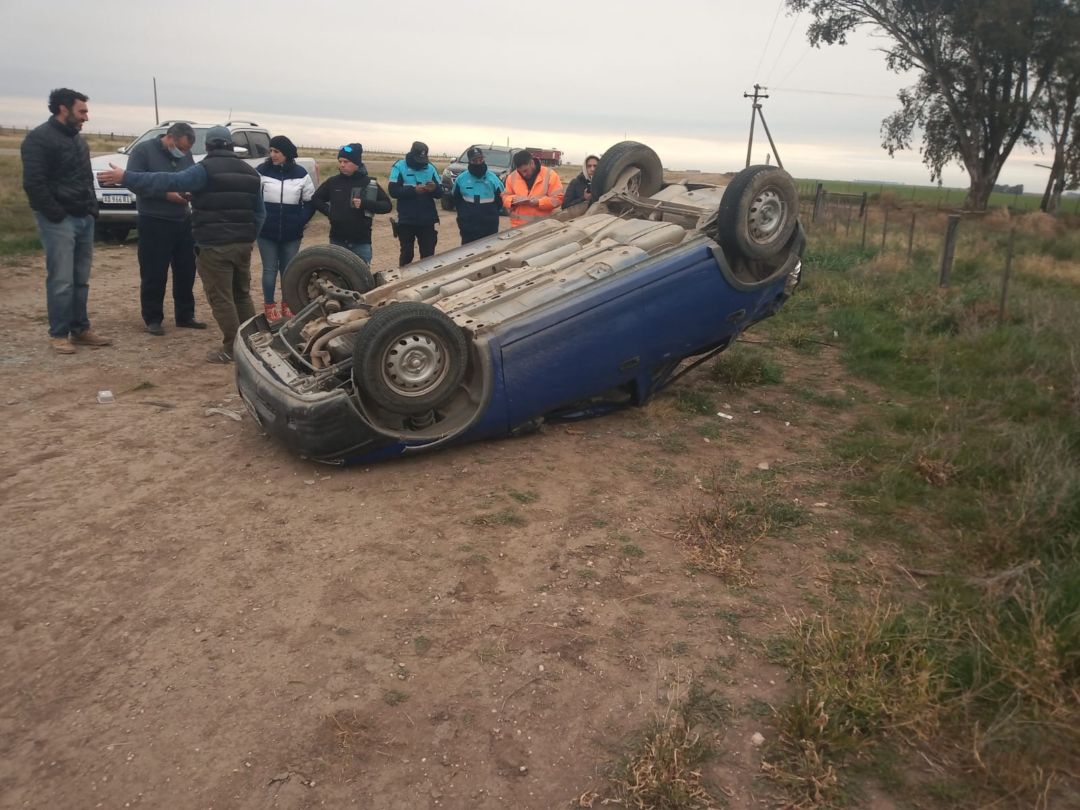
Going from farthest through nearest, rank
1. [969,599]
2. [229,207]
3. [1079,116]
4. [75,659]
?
[1079,116] < [229,207] < [969,599] < [75,659]

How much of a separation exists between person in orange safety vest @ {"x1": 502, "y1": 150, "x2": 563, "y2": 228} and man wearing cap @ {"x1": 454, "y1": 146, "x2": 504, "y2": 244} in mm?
167

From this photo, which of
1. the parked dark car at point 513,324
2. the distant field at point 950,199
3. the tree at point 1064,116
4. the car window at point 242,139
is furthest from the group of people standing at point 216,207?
the tree at point 1064,116

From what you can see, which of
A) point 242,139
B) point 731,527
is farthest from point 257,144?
point 731,527

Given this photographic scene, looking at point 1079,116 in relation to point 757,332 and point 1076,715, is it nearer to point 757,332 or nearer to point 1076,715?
point 757,332

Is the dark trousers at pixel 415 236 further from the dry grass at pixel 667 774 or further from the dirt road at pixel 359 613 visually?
the dry grass at pixel 667 774

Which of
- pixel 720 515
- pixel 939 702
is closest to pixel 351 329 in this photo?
pixel 720 515

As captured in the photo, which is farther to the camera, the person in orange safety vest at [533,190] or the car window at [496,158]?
the car window at [496,158]

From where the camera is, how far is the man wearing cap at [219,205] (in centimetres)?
631

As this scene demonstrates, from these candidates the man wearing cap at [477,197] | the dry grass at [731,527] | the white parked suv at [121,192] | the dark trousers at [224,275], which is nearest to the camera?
the dry grass at [731,527]

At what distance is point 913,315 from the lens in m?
8.73

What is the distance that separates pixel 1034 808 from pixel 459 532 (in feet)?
8.41

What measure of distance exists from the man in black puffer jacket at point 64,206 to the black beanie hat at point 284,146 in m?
1.54

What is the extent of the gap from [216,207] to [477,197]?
8.90 ft

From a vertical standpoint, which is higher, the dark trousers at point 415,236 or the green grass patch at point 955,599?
the dark trousers at point 415,236
